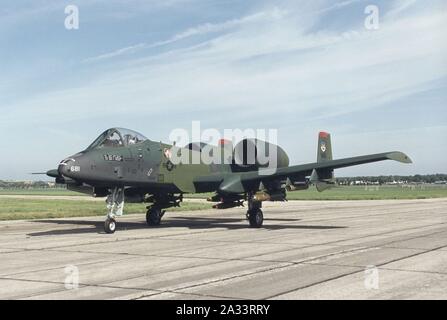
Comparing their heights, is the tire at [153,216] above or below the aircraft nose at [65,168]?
below

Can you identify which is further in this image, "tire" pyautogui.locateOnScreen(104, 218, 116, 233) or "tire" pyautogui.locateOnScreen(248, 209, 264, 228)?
"tire" pyautogui.locateOnScreen(248, 209, 264, 228)

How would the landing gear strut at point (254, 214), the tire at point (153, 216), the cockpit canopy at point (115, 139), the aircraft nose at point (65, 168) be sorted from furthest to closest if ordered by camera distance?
the tire at point (153, 216), the landing gear strut at point (254, 214), the cockpit canopy at point (115, 139), the aircraft nose at point (65, 168)

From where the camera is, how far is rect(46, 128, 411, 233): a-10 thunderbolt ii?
687 inches

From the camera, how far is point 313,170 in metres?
19.9

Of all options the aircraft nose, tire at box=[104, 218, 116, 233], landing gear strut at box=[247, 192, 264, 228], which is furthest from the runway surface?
landing gear strut at box=[247, 192, 264, 228]

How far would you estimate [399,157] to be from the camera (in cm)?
1808

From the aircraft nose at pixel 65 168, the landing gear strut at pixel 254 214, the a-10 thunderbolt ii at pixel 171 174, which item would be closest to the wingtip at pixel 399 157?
the a-10 thunderbolt ii at pixel 171 174

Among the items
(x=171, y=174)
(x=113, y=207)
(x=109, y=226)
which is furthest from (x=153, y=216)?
(x=109, y=226)

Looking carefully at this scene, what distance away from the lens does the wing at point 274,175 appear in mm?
19609

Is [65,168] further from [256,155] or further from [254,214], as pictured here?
[256,155]

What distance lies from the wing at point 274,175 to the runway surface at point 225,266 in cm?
320

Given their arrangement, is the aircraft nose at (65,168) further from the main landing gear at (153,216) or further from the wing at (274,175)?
the main landing gear at (153,216)

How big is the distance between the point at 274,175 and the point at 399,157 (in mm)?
4813

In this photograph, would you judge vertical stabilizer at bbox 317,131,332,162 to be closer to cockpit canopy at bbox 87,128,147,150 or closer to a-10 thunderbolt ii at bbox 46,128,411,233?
a-10 thunderbolt ii at bbox 46,128,411,233
